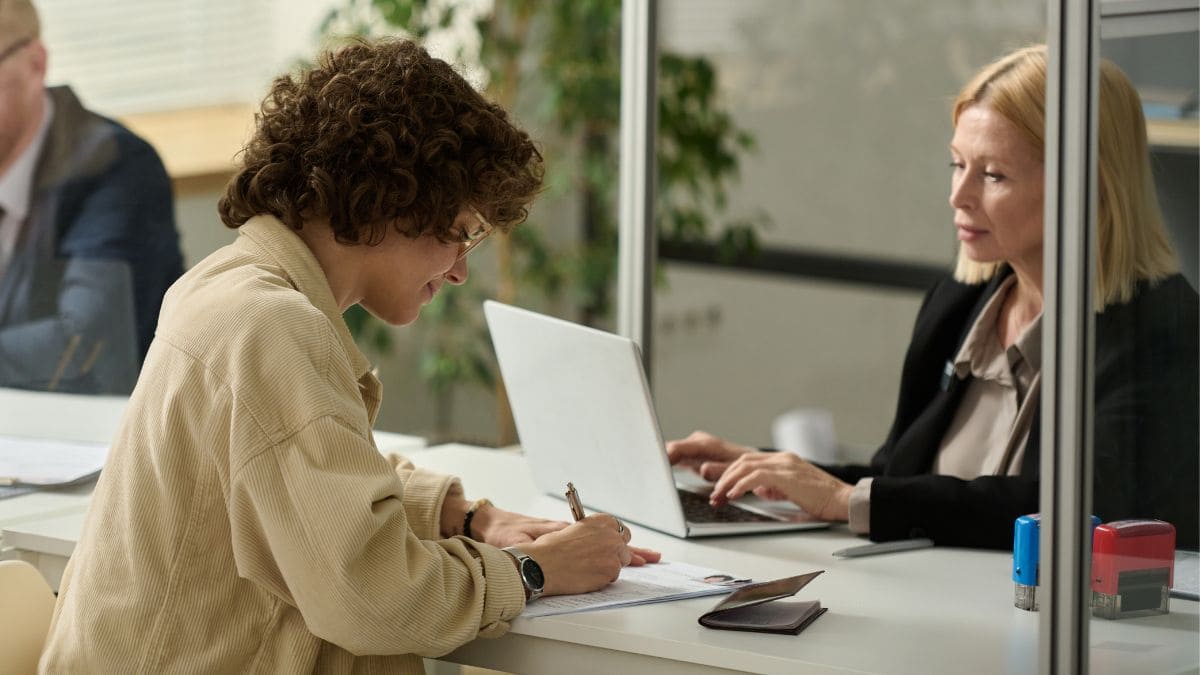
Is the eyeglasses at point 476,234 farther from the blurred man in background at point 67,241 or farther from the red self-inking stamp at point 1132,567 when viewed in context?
the blurred man in background at point 67,241

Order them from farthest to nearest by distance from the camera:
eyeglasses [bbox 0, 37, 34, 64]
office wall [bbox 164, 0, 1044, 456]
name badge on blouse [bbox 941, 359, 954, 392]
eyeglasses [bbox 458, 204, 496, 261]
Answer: office wall [bbox 164, 0, 1044, 456] → eyeglasses [bbox 0, 37, 34, 64] → name badge on blouse [bbox 941, 359, 954, 392] → eyeglasses [bbox 458, 204, 496, 261]

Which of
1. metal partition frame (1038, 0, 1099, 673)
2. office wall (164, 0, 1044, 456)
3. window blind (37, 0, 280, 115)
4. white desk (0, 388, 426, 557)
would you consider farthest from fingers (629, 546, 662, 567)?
office wall (164, 0, 1044, 456)

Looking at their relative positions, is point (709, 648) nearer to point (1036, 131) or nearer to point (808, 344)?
point (1036, 131)

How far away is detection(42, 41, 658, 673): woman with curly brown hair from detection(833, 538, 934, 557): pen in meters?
0.33

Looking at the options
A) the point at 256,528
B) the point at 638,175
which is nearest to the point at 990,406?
the point at 638,175

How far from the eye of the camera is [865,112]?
16.8 ft

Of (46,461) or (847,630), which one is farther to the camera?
(46,461)

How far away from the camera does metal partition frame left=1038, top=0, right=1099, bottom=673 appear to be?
4.22 ft

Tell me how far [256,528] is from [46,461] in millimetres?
1023

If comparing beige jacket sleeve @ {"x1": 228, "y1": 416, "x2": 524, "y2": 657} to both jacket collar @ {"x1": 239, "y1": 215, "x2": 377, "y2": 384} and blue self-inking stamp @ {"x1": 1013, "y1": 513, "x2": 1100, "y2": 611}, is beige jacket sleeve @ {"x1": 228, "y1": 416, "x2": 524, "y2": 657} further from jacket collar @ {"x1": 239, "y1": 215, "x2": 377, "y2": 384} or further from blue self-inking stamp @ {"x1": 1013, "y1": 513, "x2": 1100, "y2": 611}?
blue self-inking stamp @ {"x1": 1013, "y1": 513, "x2": 1100, "y2": 611}

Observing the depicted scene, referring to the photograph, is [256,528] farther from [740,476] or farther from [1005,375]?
[1005,375]

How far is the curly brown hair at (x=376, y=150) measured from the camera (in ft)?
4.94

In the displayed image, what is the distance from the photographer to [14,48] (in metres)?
2.61

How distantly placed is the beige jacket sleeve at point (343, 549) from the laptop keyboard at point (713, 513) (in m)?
0.56
